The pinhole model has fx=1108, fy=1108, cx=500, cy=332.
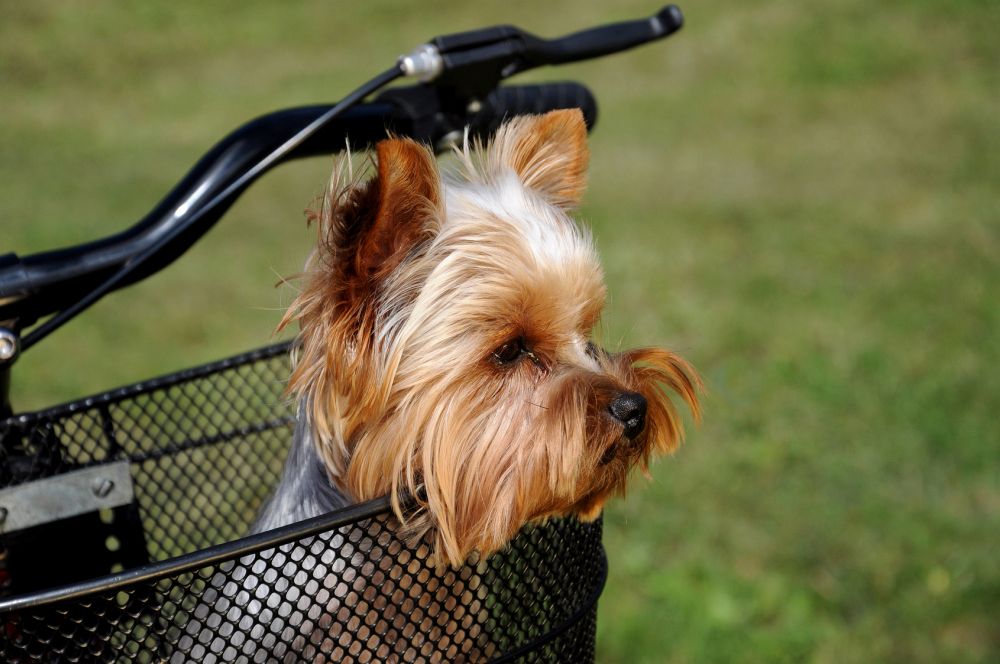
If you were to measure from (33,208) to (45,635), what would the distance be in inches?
234

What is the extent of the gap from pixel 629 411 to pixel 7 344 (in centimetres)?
93

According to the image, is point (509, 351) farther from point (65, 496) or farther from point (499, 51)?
point (65, 496)

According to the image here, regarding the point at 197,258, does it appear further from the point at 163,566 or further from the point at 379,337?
the point at 163,566

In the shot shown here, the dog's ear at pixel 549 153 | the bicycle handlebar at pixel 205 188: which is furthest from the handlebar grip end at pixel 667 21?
the bicycle handlebar at pixel 205 188

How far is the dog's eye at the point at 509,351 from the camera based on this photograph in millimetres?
1881

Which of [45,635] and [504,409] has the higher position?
[45,635]

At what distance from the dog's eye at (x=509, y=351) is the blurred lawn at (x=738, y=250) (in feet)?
1.33

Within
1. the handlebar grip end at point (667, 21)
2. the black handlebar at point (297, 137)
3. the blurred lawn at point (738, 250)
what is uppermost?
the black handlebar at point (297, 137)

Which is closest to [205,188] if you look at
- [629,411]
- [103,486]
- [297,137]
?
[297,137]

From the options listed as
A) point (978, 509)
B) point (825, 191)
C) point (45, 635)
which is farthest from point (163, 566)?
point (825, 191)

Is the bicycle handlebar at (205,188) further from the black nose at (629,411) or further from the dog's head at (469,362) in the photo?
the black nose at (629,411)

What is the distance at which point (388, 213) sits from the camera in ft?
5.61

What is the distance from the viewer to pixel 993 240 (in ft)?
18.0

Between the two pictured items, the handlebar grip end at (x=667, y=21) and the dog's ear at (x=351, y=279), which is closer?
the dog's ear at (x=351, y=279)
